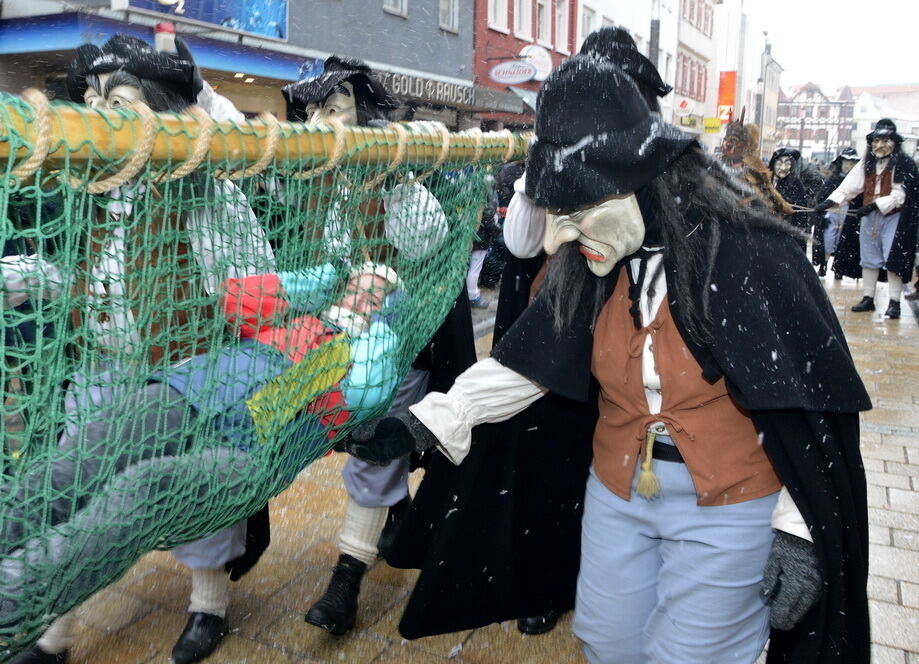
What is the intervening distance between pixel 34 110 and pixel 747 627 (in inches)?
73.2

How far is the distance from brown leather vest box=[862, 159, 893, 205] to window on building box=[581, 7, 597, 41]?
16776 millimetres

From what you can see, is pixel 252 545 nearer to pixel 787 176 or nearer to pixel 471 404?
pixel 471 404

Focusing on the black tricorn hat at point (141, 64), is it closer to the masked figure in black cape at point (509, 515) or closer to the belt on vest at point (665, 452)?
the masked figure in black cape at point (509, 515)

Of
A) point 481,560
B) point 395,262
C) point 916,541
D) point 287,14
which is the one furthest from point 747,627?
point 287,14

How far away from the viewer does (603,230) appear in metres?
1.94

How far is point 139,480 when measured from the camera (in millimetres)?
1612

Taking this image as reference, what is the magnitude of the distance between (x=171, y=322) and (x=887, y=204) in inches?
333

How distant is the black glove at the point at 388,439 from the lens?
6.89 feet

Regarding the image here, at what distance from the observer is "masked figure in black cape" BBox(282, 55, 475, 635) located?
2.98 meters

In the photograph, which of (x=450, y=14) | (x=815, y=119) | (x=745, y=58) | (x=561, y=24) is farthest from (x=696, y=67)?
(x=815, y=119)

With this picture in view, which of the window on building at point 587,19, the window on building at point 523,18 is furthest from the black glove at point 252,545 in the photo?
the window on building at point 587,19

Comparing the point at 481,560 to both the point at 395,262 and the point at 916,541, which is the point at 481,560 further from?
the point at 916,541

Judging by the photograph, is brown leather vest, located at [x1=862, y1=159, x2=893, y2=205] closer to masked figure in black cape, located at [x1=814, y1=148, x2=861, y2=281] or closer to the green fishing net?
masked figure in black cape, located at [x1=814, y1=148, x2=861, y2=281]

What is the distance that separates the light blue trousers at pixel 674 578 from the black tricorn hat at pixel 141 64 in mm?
1675
